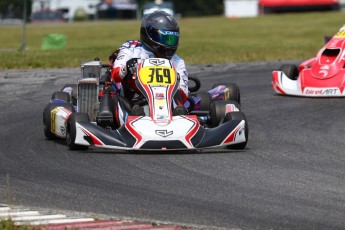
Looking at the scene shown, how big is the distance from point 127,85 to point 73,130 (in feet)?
3.59

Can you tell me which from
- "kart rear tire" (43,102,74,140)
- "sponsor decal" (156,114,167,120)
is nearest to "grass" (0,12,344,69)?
"kart rear tire" (43,102,74,140)

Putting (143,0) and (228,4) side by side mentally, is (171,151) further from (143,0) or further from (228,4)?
(143,0)

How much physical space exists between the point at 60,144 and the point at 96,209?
3.24 m

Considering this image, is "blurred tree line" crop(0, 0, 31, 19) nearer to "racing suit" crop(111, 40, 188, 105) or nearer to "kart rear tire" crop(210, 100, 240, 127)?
"racing suit" crop(111, 40, 188, 105)

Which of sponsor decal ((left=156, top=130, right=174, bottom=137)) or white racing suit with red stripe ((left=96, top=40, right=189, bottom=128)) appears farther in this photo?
white racing suit with red stripe ((left=96, top=40, right=189, bottom=128))

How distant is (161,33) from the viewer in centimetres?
945

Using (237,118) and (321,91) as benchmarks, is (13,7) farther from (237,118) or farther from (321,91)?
(237,118)

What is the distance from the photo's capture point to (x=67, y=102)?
380 inches

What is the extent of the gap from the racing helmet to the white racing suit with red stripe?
0.11 metres

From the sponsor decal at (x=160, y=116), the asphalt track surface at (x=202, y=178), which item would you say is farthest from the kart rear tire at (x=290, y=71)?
the sponsor decal at (x=160, y=116)

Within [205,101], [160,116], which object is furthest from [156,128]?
[205,101]

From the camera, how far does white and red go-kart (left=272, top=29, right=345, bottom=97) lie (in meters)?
13.1

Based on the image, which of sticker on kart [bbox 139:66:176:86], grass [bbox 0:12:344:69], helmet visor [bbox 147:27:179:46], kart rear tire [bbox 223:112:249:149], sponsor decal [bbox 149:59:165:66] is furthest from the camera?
grass [bbox 0:12:344:69]

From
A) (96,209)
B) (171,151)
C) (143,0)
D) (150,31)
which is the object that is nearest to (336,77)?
(150,31)
